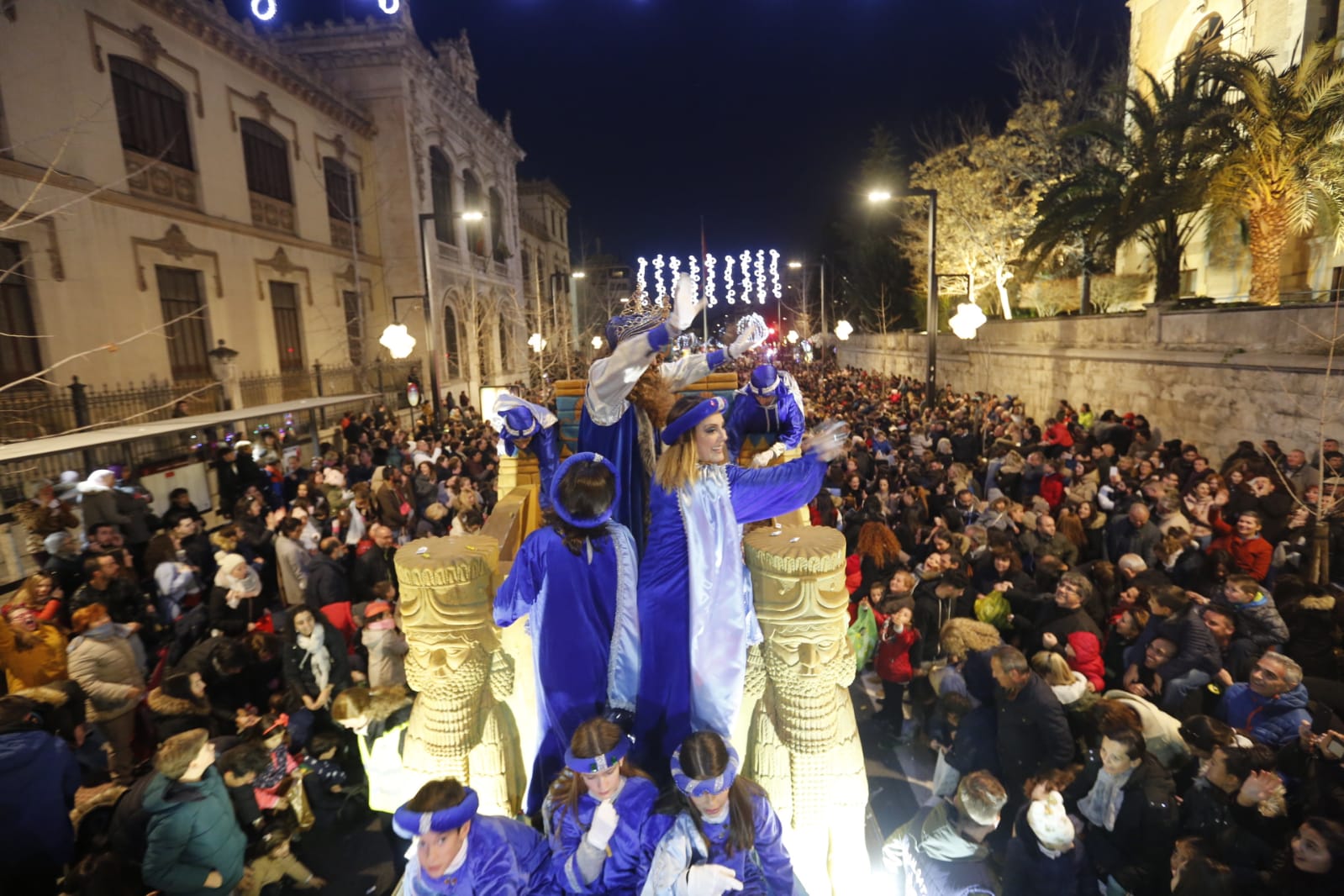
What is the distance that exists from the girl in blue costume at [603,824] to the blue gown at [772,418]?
191 centimetres

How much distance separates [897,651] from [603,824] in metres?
3.33

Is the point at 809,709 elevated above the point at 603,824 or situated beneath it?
elevated above

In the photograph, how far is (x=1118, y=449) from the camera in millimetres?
10492

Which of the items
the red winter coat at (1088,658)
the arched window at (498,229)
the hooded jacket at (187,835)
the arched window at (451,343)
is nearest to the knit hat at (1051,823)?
the red winter coat at (1088,658)

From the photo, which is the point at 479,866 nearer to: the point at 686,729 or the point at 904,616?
the point at 686,729

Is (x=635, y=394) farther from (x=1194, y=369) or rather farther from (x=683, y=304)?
(x=1194, y=369)

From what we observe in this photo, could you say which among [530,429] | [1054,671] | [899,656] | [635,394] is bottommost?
[899,656]

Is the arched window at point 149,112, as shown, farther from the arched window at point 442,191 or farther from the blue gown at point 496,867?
the blue gown at point 496,867

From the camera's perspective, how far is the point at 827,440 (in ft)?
9.49

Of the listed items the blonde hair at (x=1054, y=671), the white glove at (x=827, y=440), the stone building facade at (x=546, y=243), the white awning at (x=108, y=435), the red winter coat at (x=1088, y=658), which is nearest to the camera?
the white glove at (x=827, y=440)

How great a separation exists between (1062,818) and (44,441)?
341 inches

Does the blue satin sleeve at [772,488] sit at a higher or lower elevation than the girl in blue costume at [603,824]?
higher

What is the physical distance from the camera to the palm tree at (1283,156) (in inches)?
413

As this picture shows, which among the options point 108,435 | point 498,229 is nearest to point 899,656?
point 108,435
